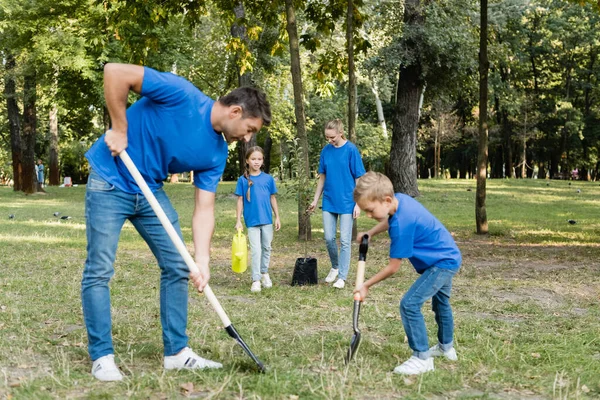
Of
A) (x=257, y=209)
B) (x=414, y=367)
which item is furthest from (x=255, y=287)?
(x=414, y=367)

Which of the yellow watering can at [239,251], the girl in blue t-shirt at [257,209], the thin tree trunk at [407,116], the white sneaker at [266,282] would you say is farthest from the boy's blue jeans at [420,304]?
the thin tree trunk at [407,116]

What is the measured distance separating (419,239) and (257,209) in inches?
140

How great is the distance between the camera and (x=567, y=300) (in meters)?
7.52

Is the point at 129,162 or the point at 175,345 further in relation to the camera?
the point at 175,345

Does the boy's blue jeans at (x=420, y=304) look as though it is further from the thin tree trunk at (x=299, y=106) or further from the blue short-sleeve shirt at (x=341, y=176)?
the thin tree trunk at (x=299, y=106)

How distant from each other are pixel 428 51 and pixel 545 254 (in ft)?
31.0

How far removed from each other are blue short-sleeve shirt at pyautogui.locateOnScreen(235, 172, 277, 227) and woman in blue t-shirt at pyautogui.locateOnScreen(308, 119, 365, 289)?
70 cm

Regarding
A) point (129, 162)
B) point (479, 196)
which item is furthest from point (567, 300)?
point (479, 196)

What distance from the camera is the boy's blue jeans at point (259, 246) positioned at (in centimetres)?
818

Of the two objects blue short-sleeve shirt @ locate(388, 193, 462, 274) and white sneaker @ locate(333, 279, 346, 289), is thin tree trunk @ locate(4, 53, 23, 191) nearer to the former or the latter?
white sneaker @ locate(333, 279, 346, 289)

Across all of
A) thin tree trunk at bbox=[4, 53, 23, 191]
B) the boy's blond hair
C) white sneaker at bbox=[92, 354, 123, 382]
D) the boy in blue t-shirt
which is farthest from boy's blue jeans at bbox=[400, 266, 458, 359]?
thin tree trunk at bbox=[4, 53, 23, 191]

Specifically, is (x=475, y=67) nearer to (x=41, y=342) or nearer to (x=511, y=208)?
→ (x=511, y=208)

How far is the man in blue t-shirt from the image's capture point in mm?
4461

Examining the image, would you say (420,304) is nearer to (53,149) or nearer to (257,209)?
(257,209)
